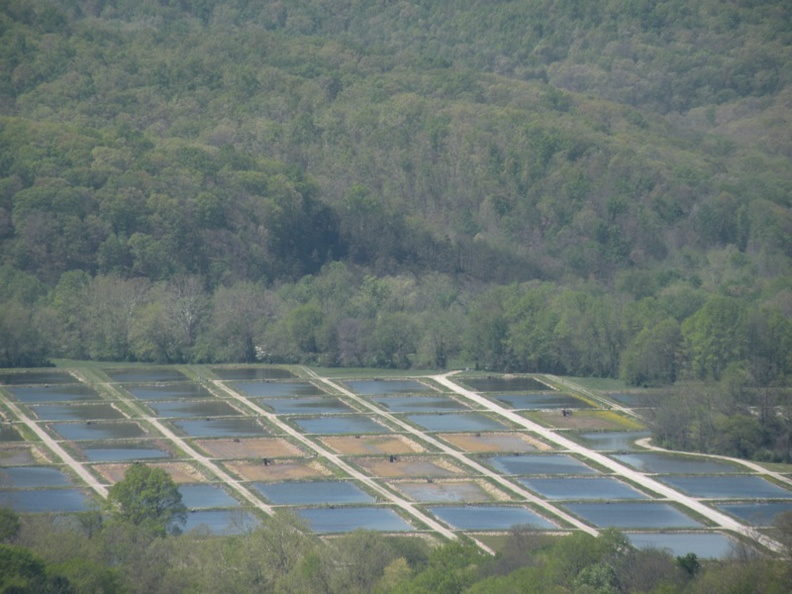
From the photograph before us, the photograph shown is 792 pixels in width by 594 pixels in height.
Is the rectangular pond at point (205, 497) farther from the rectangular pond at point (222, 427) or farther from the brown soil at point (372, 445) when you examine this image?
the rectangular pond at point (222, 427)

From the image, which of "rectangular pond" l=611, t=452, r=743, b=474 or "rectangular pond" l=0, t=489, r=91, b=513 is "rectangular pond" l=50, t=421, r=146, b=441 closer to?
"rectangular pond" l=0, t=489, r=91, b=513

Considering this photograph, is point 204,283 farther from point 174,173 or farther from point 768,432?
point 768,432

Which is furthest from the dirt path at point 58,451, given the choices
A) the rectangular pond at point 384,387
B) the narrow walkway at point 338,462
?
the rectangular pond at point 384,387

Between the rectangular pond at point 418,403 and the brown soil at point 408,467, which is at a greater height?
the rectangular pond at point 418,403

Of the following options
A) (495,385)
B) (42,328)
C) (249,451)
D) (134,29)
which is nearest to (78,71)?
(134,29)

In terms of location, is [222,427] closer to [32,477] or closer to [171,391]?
[171,391]

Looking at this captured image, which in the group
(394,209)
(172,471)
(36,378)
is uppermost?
(394,209)

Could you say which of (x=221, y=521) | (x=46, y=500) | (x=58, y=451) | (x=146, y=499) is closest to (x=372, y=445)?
(x=58, y=451)

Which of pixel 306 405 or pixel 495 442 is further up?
pixel 306 405

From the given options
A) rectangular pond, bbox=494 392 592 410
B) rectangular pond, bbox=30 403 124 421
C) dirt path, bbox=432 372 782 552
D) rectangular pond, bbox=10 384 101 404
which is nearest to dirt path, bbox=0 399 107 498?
rectangular pond, bbox=30 403 124 421
